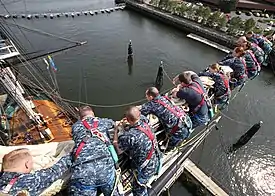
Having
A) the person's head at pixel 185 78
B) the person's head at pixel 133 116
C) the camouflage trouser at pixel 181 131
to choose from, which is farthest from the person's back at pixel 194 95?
the person's head at pixel 133 116

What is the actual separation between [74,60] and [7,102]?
37.3ft

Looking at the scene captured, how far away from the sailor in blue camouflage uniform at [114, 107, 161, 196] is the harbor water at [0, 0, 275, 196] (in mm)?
8225

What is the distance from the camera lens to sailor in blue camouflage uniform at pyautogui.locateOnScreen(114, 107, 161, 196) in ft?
13.0

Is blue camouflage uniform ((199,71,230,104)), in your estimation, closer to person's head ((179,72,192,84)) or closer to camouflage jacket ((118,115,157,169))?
person's head ((179,72,192,84))

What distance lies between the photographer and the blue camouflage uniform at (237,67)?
7.79m

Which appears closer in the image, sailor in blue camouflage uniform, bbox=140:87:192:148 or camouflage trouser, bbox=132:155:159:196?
camouflage trouser, bbox=132:155:159:196

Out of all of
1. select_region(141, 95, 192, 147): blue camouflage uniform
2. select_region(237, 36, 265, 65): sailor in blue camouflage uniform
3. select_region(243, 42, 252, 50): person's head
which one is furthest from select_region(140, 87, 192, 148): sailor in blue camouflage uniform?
select_region(237, 36, 265, 65): sailor in blue camouflage uniform

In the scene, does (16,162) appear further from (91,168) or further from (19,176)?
(91,168)

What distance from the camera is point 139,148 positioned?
4.03 m

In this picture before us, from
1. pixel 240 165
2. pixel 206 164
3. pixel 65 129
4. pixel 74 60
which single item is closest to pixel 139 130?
pixel 65 129

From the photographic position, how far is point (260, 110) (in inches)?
737

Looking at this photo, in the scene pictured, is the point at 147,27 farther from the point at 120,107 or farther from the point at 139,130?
the point at 139,130

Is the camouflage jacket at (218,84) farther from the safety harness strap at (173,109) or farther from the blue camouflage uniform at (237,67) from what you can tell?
the safety harness strap at (173,109)

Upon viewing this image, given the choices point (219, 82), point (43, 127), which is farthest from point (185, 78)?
point (43, 127)
